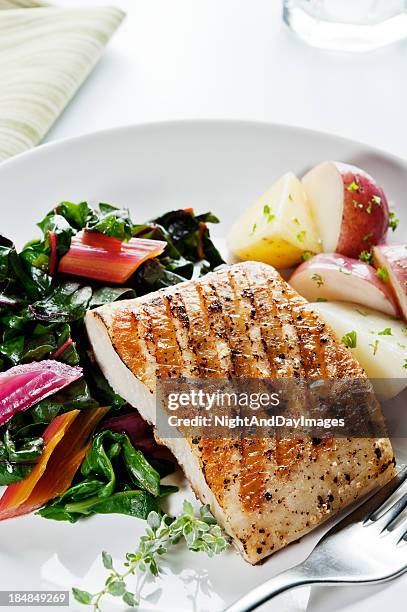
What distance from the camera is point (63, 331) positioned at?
3346 millimetres

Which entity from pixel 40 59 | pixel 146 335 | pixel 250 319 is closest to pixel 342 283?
pixel 250 319

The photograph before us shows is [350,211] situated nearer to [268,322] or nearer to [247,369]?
[268,322]

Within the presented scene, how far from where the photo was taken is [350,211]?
379 centimetres

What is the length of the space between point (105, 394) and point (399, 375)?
1275 millimetres

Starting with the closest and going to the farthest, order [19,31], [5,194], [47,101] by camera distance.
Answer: [5,194] → [47,101] → [19,31]

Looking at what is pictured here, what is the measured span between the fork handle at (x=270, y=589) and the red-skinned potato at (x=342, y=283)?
56.1 inches

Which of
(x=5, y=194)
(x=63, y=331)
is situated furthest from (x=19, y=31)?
(x=63, y=331)

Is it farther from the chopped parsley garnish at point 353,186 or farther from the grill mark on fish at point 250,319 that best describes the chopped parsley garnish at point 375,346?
the chopped parsley garnish at point 353,186

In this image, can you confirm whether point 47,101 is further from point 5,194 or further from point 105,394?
point 105,394

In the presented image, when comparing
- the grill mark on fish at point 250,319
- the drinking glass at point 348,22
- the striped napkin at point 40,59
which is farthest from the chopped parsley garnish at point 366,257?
the drinking glass at point 348,22

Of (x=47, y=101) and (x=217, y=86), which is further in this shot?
(x=217, y=86)

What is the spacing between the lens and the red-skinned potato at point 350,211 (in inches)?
150

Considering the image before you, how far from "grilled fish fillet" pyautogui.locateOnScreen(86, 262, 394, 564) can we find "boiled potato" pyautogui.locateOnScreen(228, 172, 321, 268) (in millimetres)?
529

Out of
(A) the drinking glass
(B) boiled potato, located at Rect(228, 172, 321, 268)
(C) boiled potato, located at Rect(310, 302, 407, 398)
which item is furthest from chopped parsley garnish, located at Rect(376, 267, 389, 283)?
(A) the drinking glass
